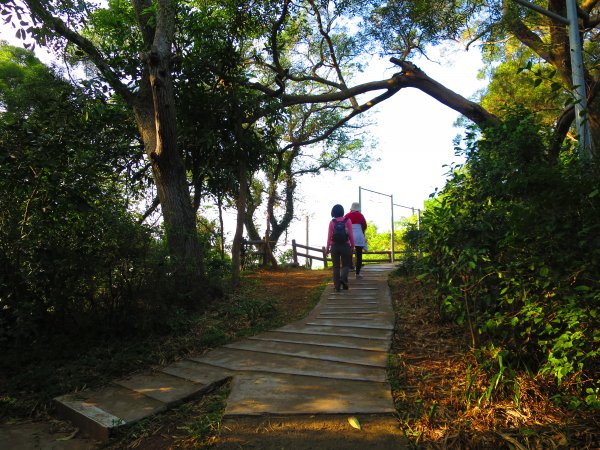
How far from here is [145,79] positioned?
8414 mm

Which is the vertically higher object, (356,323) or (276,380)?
(356,323)

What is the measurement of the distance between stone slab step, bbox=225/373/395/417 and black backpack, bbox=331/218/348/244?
13.3 ft

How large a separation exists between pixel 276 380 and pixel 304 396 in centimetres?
53

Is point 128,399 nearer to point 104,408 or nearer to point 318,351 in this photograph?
point 104,408

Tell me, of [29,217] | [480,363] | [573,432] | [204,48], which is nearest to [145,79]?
[204,48]

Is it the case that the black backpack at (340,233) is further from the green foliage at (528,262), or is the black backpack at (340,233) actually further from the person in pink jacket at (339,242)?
the green foliage at (528,262)

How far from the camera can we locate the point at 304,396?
404 centimetres

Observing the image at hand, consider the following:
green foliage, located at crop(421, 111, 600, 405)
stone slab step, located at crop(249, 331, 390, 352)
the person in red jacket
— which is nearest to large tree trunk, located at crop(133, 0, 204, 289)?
stone slab step, located at crop(249, 331, 390, 352)

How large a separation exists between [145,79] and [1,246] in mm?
4472

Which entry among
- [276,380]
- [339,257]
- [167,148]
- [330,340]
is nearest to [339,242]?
[339,257]

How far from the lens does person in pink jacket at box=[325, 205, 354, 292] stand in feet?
27.3

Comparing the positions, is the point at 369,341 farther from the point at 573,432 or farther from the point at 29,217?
the point at 29,217

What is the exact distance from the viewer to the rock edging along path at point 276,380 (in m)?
3.86

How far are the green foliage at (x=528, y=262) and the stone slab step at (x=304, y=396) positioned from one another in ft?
3.63
